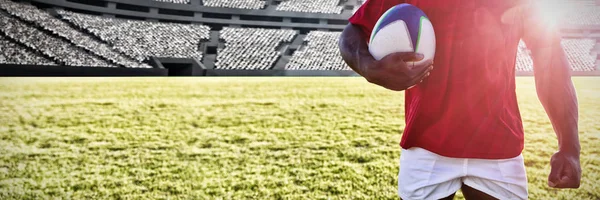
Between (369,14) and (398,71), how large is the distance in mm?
359

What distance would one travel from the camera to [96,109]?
7695 mm

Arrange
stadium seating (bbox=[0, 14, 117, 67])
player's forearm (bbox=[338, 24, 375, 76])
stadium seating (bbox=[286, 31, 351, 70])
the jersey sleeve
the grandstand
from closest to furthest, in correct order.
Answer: player's forearm (bbox=[338, 24, 375, 76]) → the jersey sleeve → stadium seating (bbox=[0, 14, 117, 67]) → the grandstand → stadium seating (bbox=[286, 31, 351, 70])

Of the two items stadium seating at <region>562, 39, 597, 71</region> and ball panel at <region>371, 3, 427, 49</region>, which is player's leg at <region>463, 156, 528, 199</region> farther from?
stadium seating at <region>562, 39, 597, 71</region>

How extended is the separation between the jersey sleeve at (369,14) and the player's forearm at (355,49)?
26mm

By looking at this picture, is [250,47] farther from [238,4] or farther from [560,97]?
[560,97]

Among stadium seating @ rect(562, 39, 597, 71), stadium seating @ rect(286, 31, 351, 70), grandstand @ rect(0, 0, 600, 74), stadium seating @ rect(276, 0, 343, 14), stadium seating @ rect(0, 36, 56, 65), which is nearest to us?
stadium seating @ rect(0, 36, 56, 65)

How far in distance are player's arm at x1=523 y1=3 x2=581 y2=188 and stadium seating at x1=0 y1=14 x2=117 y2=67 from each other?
21.8 m

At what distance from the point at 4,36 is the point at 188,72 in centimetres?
893

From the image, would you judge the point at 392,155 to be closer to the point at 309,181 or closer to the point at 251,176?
the point at 309,181

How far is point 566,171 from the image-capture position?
5.19 ft

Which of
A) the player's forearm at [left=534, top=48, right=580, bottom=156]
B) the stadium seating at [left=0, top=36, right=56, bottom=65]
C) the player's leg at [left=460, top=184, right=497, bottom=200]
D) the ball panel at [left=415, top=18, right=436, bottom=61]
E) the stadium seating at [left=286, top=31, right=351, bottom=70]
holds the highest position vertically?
the ball panel at [left=415, top=18, right=436, bottom=61]

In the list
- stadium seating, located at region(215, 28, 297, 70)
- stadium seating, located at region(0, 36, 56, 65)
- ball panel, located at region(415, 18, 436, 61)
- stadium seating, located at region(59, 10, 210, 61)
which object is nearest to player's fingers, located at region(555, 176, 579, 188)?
ball panel, located at region(415, 18, 436, 61)

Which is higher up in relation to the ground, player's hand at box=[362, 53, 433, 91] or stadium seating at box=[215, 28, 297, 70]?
player's hand at box=[362, 53, 433, 91]

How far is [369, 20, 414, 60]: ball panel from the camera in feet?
5.05
